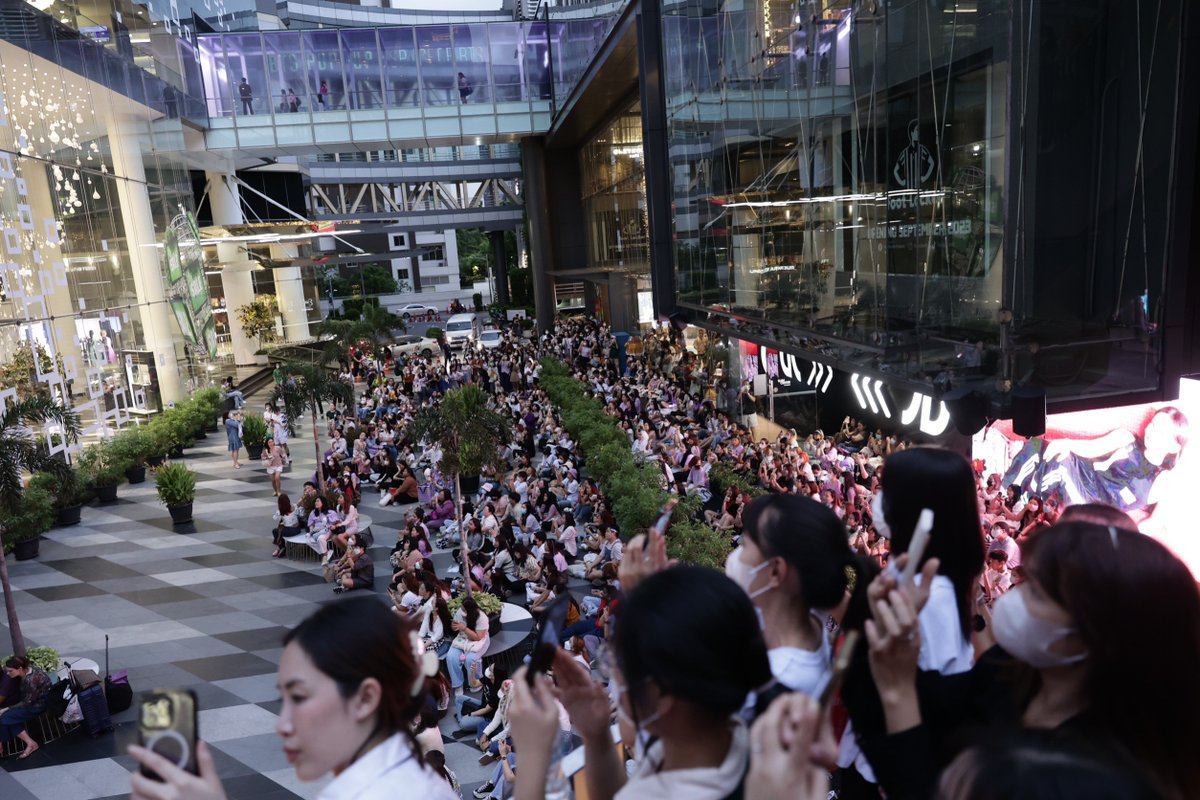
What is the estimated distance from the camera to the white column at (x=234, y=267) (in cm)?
2969

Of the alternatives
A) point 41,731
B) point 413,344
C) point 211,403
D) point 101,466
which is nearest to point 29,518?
point 101,466

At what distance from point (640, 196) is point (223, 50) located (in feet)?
44.0

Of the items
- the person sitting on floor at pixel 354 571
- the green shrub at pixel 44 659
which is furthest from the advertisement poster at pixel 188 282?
the green shrub at pixel 44 659

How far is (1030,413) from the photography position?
6.53 meters

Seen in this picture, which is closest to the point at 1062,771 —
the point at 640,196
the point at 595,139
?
the point at 640,196

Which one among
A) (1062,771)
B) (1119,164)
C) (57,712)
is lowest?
(57,712)

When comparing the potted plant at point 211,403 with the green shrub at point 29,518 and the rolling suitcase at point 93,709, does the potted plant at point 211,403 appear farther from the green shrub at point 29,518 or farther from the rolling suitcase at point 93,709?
the rolling suitcase at point 93,709

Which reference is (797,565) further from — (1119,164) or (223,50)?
(223,50)

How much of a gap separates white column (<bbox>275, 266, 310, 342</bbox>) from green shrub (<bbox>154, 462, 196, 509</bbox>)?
2094 centimetres

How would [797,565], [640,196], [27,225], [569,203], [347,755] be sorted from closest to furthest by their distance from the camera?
[347,755]
[797,565]
[27,225]
[640,196]
[569,203]

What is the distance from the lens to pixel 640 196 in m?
24.3

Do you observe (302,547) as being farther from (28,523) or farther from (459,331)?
(459,331)

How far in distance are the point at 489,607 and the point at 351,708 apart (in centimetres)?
709

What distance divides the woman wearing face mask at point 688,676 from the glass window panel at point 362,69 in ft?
91.4
